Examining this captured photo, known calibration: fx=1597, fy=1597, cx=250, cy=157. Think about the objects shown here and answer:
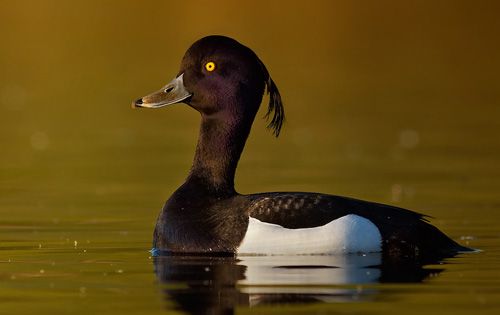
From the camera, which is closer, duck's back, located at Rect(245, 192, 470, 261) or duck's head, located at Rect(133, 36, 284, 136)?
duck's back, located at Rect(245, 192, 470, 261)

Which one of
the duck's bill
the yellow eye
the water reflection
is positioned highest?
the yellow eye

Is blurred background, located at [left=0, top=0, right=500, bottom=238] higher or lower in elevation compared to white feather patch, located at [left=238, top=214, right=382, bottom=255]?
higher

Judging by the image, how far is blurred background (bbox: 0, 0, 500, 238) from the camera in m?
16.6

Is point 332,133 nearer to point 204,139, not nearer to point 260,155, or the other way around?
point 260,155

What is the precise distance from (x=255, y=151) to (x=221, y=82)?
829cm

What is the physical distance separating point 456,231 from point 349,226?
2.11 meters

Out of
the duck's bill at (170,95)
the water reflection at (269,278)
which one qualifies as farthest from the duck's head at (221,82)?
the water reflection at (269,278)

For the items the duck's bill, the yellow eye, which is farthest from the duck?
the duck's bill

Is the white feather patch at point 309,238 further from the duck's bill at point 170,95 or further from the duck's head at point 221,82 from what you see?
the duck's bill at point 170,95

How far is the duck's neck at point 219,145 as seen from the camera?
12766 millimetres

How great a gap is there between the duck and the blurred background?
3.45ft

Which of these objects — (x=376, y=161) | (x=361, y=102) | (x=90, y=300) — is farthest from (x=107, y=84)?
(x=90, y=300)

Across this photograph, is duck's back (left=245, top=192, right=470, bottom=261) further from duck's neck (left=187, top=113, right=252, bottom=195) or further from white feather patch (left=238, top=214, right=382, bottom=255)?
duck's neck (left=187, top=113, right=252, bottom=195)

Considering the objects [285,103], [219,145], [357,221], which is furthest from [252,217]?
[285,103]
